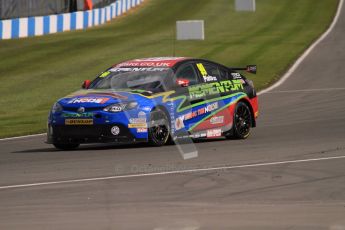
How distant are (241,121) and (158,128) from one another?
1998 millimetres

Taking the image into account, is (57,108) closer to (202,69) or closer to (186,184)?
(202,69)

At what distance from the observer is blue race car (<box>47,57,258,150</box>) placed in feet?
49.9

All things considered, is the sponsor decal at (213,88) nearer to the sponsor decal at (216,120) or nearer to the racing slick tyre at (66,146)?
the sponsor decal at (216,120)

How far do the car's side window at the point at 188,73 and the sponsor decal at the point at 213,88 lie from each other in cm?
13

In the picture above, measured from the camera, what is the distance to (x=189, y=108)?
53.1 feet

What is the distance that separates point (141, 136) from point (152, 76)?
124 cm

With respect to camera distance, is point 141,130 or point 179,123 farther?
point 179,123

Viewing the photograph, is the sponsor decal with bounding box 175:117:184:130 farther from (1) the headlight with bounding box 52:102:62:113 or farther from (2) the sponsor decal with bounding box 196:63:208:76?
(1) the headlight with bounding box 52:102:62:113

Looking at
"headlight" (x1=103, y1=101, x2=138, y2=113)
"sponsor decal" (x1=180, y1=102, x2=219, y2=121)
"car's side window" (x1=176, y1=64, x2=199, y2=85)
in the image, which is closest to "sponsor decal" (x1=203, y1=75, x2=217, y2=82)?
"car's side window" (x1=176, y1=64, x2=199, y2=85)

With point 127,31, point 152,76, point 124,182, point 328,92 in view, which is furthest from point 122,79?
point 127,31

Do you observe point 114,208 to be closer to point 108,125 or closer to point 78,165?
point 78,165

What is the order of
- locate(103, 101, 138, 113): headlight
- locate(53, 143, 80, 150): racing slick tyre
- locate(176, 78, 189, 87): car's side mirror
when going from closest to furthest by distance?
locate(103, 101, 138, 113): headlight
locate(53, 143, 80, 150): racing slick tyre
locate(176, 78, 189, 87): car's side mirror

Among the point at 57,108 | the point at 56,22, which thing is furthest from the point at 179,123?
the point at 56,22

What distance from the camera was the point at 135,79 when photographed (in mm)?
16125
